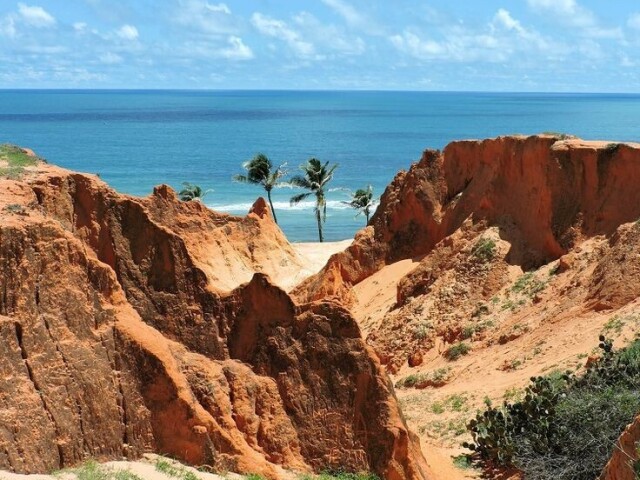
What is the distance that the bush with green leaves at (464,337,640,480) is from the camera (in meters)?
18.0

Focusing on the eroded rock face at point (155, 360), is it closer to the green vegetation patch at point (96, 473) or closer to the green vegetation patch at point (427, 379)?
the green vegetation patch at point (96, 473)

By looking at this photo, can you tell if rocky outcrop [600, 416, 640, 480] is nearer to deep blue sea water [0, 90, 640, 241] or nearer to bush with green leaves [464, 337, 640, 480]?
bush with green leaves [464, 337, 640, 480]

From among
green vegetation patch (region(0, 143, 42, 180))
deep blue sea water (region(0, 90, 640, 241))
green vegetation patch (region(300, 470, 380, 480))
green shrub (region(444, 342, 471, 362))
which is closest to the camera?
green vegetation patch (region(300, 470, 380, 480))

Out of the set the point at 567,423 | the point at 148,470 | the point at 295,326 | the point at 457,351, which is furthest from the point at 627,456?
the point at 457,351

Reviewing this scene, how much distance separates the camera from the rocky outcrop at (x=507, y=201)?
28.3 meters

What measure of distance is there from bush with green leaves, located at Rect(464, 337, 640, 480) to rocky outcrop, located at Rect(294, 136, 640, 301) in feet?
25.0

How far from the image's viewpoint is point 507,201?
30.6 metres

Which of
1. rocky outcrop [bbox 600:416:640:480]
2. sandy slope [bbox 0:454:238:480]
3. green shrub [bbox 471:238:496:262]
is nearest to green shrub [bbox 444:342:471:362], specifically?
green shrub [bbox 471:238:496:262]

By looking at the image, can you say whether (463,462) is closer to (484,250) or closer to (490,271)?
(490,271)

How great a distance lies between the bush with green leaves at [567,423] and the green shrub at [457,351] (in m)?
5.53

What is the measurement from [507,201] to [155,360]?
1755cm

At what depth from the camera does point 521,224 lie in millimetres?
30031

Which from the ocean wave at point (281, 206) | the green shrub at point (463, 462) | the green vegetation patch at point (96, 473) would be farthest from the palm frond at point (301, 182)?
the green vegetation patch at point (96, 473)

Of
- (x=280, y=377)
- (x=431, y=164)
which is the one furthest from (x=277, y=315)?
(x=431, y=164)
